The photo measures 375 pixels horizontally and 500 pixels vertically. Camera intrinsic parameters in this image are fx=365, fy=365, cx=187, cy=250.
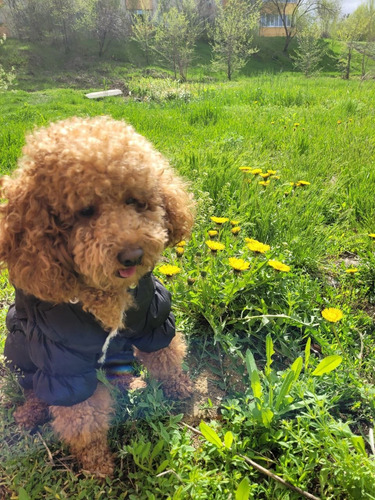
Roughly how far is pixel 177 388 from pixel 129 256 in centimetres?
95

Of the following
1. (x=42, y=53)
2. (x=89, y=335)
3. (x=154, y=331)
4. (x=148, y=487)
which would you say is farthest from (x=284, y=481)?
(x=42, y=53)

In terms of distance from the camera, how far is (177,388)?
6.44 ft

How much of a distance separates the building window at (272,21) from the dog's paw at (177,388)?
162 feet

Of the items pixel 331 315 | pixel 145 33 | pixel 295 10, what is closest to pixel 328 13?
pixel 295 10

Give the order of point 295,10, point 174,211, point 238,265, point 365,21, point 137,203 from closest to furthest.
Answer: point 137,203, point 174,211, point 238,265, point 365,21, point 295,10

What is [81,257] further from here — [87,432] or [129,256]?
[87,432]

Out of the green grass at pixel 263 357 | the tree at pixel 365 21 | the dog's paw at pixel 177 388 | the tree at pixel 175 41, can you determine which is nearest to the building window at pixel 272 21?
the tree at pixel 365 21

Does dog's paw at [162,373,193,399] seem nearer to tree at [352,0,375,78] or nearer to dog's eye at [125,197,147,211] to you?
dog's eye at [125,197,147,211]

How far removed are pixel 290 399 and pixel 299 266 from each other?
126cm

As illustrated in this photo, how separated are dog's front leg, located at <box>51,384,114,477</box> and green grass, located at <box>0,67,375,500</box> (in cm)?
6

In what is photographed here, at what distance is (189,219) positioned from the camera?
5.93 ft

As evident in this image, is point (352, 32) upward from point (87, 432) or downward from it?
upward

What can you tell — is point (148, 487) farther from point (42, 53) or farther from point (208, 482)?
point (42, 53)

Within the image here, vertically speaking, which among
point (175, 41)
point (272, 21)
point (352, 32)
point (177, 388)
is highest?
point (272, 21)
